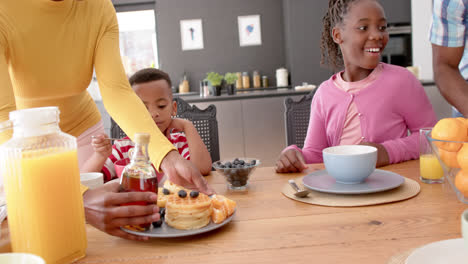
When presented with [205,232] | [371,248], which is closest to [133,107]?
[205,232]

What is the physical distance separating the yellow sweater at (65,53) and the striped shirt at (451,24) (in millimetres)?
1190

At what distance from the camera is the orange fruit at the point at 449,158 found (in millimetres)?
771

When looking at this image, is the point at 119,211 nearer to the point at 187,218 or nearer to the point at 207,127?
the point at 187,218

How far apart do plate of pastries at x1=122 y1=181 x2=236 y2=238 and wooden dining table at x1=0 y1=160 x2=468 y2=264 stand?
18 mm

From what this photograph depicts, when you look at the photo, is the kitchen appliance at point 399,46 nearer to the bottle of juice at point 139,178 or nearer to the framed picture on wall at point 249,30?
the framed picture on wall at point 249,30

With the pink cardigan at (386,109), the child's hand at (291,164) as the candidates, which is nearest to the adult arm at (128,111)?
the child's hand at (291,164)

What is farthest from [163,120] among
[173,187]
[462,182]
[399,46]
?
[399,46]

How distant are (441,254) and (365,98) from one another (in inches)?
41.7

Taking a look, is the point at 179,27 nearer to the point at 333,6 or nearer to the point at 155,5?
the point at 155,5

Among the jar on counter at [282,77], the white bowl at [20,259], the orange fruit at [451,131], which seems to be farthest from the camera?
the jar on counter at [282,77]

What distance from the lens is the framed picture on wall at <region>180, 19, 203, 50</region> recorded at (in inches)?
231

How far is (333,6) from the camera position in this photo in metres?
1.68

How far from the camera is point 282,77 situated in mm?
5609

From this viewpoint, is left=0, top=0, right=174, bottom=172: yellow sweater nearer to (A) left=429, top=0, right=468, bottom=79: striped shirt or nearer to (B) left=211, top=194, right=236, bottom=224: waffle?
(B) left=211, top=194, right=236, bottom=224: waffle
